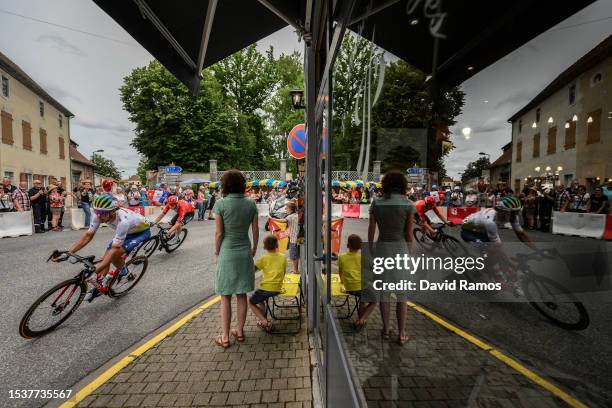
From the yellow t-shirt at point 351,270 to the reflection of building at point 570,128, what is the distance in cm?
79

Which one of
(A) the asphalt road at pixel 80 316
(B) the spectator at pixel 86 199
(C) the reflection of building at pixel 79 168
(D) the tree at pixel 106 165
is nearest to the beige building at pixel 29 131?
(C) the reflection of building at pixel 79 168

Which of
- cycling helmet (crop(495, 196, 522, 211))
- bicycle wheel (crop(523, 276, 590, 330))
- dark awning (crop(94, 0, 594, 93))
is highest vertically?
dark awning (crop(94, 0, 594, 93))

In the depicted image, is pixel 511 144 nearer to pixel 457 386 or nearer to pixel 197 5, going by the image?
pixel 457 386

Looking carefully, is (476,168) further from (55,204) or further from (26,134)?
(26,134)

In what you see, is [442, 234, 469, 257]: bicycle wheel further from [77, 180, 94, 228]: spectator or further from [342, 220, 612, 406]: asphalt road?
[77, 180, 94, 228]: spectator

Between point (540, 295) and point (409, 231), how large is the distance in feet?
1.54

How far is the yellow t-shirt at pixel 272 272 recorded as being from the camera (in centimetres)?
350

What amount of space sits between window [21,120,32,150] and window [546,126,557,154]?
28.9 m

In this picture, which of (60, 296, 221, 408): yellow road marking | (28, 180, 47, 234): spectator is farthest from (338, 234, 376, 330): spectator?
(28, 180, 47, 234): spectator

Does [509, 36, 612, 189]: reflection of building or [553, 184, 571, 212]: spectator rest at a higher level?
[509, 36, 612, 189]: reflection of building

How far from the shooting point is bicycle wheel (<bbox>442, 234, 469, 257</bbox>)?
75 centimetres

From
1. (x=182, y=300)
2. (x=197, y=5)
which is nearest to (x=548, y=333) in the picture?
(x=197, y=5)

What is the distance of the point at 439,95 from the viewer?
0.81m

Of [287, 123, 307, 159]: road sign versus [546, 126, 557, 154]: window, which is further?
[287, 123, 307, 159]: road sign
